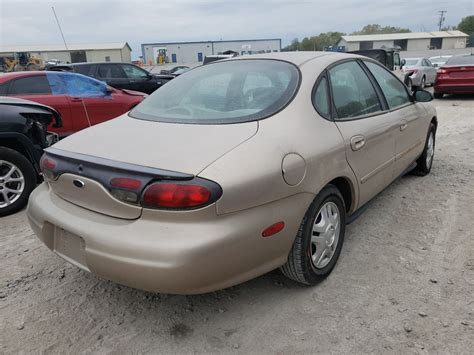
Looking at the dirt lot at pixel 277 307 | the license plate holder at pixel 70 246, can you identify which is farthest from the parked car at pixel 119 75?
the license plate holder at pixel 70 246

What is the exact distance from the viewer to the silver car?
16.0 metres

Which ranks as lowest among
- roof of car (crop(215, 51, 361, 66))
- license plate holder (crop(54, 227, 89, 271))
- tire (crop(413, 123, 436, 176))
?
tire (crop(413, 123, 436, 176))

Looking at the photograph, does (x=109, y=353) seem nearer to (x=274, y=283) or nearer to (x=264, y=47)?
(x=274, y=283)

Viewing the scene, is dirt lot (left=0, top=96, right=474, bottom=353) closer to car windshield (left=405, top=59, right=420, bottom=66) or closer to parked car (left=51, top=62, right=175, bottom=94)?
parked car (left=51, top=62, right=175, bottom=94)

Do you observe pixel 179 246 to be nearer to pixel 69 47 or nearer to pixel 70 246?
pixel 70 246

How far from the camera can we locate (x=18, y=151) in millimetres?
4395

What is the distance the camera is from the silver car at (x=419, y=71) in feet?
52.5

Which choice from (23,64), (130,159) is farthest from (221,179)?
(23,64)

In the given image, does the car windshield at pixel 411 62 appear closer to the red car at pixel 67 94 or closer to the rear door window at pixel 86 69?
the rear door window at pixel 86 69

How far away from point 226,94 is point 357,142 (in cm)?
102

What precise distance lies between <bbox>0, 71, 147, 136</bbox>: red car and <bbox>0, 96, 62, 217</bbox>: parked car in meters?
1.49

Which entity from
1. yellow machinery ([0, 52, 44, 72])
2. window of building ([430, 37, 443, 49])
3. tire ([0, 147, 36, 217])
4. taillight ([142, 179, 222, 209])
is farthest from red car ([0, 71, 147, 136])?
window of building ([430, 37, 443, 49])

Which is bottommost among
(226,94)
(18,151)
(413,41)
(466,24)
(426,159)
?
(426,159)

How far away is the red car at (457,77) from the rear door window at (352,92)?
10509 millimetres
